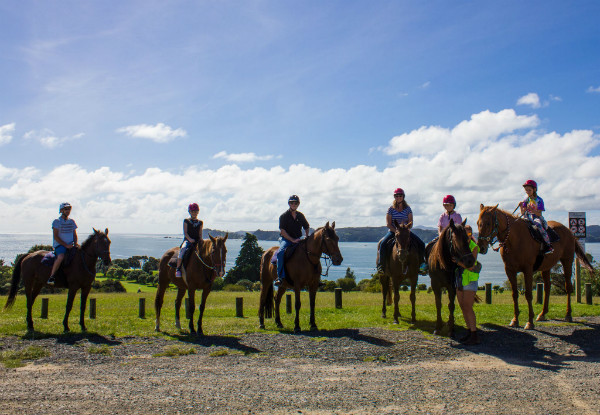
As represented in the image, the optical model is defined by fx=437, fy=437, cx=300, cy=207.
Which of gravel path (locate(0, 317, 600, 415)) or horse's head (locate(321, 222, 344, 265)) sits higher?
horse's head (locate(321, 222, 344, 265))

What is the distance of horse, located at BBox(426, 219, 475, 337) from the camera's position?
810cm

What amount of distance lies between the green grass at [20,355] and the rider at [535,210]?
36.6 feet

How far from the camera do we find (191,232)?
10.7 m

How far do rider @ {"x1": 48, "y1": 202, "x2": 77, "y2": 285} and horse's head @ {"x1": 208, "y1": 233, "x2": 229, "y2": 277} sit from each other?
3890mm

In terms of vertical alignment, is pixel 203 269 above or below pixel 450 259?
below

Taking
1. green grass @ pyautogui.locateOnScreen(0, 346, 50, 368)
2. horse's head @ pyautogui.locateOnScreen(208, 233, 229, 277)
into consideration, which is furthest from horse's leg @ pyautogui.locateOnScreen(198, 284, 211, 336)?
green grass @ pyautogui.locateOnScreen(0, 346, 50, 368)

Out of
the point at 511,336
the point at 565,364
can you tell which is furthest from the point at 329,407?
the point at 511,336

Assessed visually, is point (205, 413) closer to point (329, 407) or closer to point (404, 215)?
point (329, 407)

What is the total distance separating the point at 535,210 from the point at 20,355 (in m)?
11.6

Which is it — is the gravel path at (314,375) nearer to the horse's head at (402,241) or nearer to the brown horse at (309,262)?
the brown horse at (309,262)

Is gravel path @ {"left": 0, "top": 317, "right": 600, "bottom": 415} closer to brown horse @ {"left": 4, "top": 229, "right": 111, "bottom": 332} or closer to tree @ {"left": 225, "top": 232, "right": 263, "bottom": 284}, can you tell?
brown horse @ {"left": 4, "top": 229, "right": 111, "bottom": 332}

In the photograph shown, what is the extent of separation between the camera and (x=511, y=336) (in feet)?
31.1

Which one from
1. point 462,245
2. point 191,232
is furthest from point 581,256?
point 191,232

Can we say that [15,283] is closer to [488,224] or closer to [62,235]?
[62,235]
